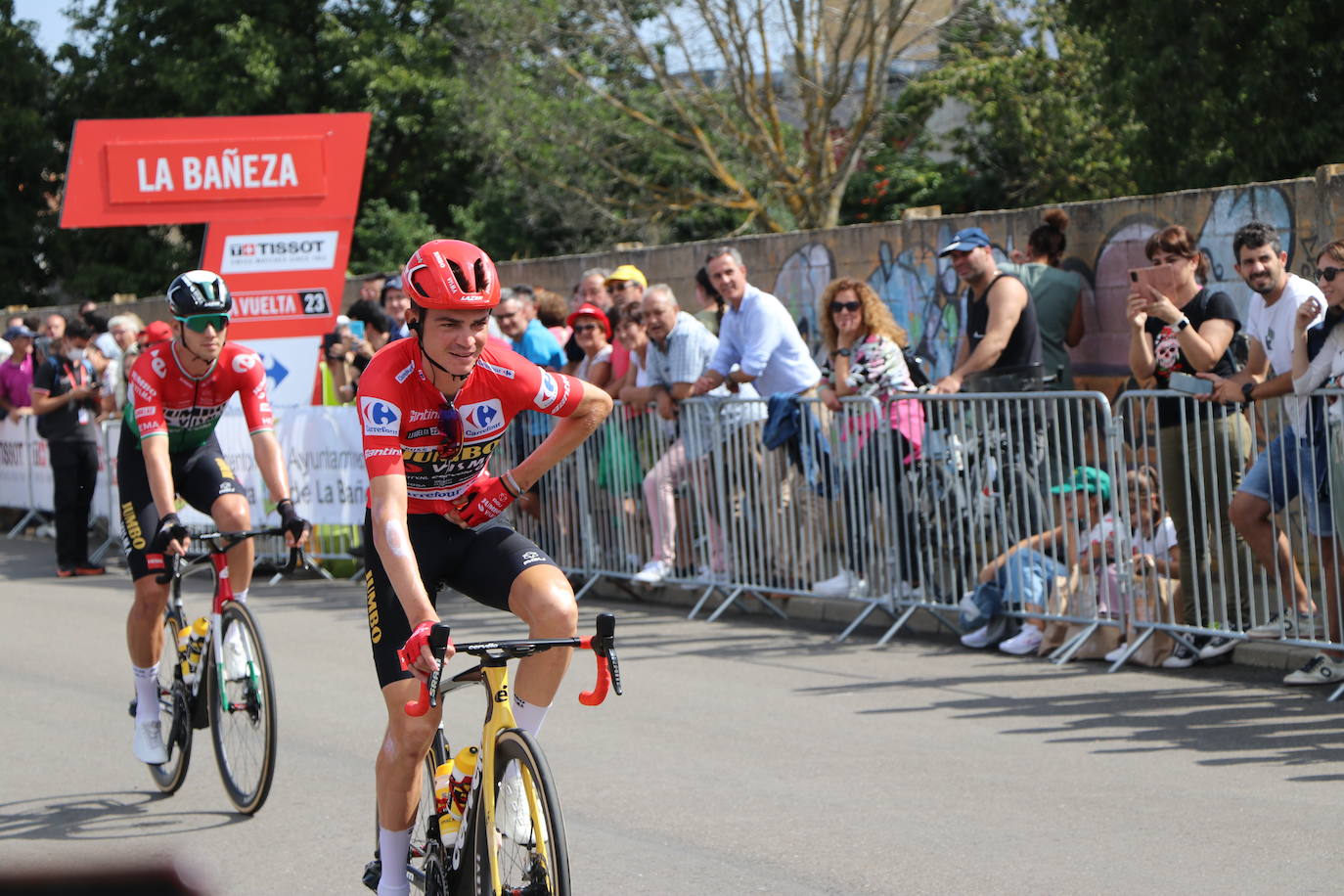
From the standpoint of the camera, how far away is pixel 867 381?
10.6 meters

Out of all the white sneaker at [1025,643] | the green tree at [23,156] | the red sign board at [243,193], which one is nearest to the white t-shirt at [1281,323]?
the white sneaker at [1025,643]

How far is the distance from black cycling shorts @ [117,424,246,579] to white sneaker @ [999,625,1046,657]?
4.37 meters

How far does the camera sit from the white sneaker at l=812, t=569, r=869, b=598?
10.6 meters

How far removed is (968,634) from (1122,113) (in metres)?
16.5

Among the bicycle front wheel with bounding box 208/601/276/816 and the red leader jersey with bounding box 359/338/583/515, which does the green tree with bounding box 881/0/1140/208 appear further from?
the red leader jersey with bounding box 359/338/583/515

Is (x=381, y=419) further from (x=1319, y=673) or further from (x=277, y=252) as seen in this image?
(x=277, y=252)

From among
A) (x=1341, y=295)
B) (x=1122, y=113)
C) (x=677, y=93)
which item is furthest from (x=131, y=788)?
(x=677, y=93)

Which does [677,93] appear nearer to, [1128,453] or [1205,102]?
[1205,102]

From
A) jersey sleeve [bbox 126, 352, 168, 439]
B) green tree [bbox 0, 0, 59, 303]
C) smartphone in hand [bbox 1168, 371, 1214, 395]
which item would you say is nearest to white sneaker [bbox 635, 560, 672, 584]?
smartphone in hand [bbox 1168, 371, 1214, 395]

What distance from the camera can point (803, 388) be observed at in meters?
11.7

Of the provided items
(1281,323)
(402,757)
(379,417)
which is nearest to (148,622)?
(402,757)

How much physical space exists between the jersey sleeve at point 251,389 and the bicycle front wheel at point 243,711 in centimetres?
82

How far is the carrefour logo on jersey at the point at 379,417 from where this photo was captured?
457cm

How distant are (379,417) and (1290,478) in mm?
5237
